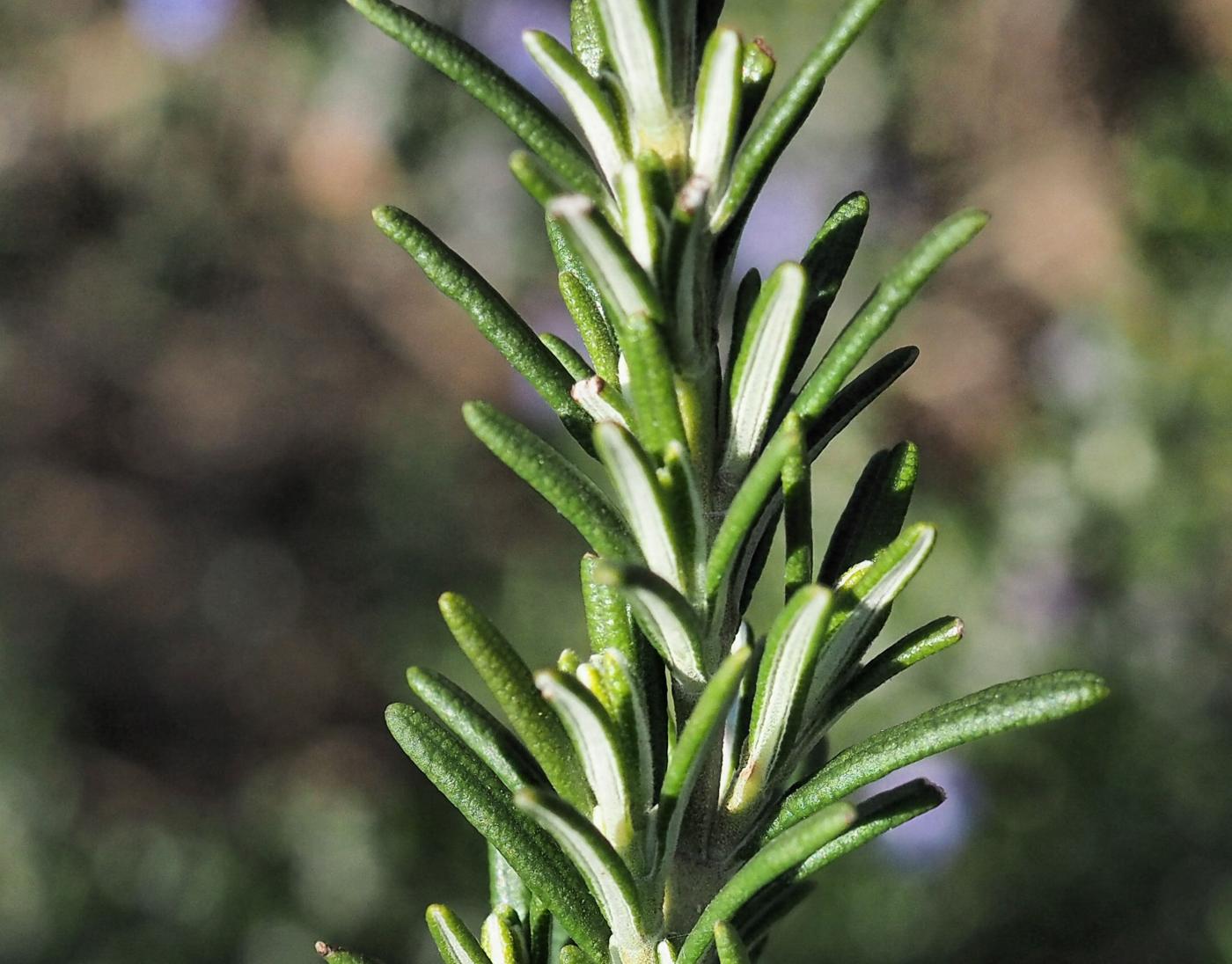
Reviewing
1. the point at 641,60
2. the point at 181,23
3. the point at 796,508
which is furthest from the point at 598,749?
the point at 181,23

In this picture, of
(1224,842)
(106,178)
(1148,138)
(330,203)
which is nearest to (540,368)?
(1224,842)

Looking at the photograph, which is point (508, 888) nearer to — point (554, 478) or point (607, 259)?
point (554, 478)

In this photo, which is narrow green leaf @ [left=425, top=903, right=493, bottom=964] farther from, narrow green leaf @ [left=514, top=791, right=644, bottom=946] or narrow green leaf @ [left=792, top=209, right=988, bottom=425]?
narrow green leaf @ [left=792, top=209, right=988, bottom=425]

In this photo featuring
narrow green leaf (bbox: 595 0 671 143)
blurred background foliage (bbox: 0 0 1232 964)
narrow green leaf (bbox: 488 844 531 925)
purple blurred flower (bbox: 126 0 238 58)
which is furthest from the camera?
purple blurred flower (bbox: 126 0 238 58)

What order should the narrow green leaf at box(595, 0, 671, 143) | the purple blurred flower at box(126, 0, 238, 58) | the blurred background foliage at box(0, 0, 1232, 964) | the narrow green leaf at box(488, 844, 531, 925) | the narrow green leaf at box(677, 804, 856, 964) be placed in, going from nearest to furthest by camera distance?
the narrow green leaf at box(677, 804, 856, 964), the narrow green leaf at box(595, 0, 671, 143), the narrow green leaf at box(488, 844, 531, 925), the blurred background foliage at box(0, 0, 1232, 964), the purple blurred flower at box(126, 0, 238, 58)

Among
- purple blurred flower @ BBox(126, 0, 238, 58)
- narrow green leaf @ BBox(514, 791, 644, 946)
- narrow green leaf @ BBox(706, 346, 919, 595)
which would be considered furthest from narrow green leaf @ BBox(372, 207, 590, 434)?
purple blurred flower @ BBox(126, 0, 238, 58)
